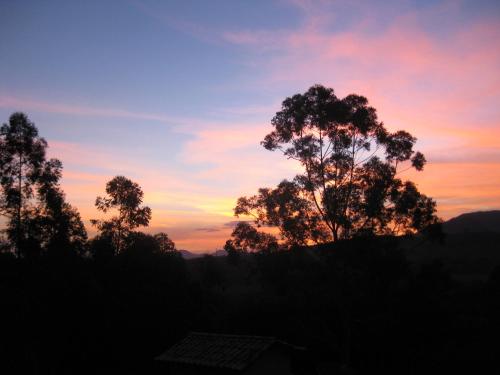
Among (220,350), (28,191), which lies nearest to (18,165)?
(28,191)

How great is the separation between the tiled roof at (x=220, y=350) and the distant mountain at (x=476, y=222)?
354ft

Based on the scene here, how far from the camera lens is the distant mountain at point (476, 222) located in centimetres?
11626

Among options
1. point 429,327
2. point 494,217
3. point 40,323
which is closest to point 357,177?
point 429,327

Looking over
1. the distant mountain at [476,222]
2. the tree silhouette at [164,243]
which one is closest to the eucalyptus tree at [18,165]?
the tree silhouette at [164,243]

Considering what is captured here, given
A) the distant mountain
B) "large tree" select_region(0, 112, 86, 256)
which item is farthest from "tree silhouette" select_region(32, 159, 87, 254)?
the distant mountain

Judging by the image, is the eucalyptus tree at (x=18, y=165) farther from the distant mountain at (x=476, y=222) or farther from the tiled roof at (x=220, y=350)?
the distant mountain at (x=476, y=222)

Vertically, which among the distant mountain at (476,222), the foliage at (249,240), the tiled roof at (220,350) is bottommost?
the tiled roof at (220,350)

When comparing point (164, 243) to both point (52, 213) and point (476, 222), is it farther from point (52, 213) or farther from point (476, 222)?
point (476, 222)

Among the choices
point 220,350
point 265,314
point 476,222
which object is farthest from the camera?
point 476,222

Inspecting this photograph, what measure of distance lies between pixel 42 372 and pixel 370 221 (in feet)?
62.4

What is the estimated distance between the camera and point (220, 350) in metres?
16.6

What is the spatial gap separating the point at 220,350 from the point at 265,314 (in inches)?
728

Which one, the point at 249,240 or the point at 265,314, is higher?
the point at 249,240

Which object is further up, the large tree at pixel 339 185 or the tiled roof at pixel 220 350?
the large tree at pixel 339 185
